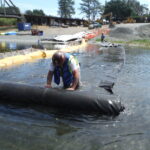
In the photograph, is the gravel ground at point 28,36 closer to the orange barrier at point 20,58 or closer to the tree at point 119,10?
the orange barrier at point 20,58

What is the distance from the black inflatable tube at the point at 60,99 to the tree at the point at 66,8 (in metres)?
138

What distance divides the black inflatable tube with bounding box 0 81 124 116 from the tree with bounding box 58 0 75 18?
451ft

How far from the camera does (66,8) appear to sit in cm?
14088

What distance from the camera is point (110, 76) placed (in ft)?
43.6

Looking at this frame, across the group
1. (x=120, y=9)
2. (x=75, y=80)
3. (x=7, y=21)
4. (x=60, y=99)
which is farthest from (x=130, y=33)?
(x=120, y=9)

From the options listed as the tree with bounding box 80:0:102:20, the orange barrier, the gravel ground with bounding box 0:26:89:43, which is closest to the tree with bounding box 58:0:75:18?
the tree with bounding box 80:0:102:20

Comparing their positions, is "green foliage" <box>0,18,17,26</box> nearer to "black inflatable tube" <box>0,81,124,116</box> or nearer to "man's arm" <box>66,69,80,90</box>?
"black inflatable tube" <box>0,81,124,116</box>

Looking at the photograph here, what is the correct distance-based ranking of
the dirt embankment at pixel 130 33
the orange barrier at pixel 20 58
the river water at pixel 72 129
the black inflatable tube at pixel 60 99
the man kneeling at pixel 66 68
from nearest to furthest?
the river water at pixel 72 129, the black inflatable tube at pixel 60 99, the man kneeling at pixel 66 68, the orange barrier at pixel 20 58, the dirt embankment at pixel 130 33

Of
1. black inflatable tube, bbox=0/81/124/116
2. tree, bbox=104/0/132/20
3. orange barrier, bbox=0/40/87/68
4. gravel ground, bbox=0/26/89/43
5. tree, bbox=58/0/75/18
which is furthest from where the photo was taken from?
tree, bbox=58/0/75/18

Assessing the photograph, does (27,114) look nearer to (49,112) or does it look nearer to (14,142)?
(49,112)

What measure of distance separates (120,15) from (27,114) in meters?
98.3

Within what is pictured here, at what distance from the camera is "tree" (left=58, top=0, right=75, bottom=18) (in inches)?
5502

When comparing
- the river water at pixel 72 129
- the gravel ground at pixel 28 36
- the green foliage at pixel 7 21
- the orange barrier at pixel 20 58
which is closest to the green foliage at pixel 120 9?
the green foliage at pixel 7 21

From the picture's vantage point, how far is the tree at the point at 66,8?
458 ft
